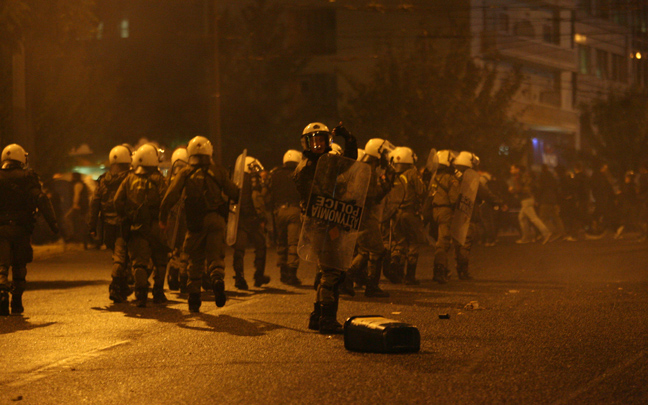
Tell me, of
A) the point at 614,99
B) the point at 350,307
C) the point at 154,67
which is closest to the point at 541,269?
the point at 350,307

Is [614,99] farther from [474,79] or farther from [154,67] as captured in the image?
[154,67]

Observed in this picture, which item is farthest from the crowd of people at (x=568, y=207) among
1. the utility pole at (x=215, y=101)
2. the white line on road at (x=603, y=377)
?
the white line on road at (x=603, y=377)

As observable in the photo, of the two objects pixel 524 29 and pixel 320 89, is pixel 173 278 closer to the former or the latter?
pixel 320 89

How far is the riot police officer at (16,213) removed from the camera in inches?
Answer: 402

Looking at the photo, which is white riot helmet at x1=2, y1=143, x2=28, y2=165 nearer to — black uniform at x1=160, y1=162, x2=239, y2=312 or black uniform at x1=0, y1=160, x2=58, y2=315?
black uniform at x1=0, y1=160, x2=58, y2=315

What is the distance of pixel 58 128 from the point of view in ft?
90.4

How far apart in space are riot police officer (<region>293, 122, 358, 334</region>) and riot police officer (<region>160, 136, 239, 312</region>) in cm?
169

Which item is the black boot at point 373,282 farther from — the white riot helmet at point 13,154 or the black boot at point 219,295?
the white riot helmet at point 13,154

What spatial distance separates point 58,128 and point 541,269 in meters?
16.9

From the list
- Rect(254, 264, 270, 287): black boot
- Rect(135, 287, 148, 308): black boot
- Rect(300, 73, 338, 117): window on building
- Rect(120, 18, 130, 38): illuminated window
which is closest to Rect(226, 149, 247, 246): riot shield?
Rect(254, 264, 270, 287): black boot

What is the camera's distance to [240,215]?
516 inches

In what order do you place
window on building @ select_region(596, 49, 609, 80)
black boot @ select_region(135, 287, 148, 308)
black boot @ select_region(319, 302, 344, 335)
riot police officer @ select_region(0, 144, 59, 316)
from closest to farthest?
black boot @ select_region(319, 302, 344, 335)
riot police officer @ select_region(0, 144, 59, 316)
black boot @ select_region(135, 287, 148, 308)
window on building @ select_region(596, 49, 609, 80)

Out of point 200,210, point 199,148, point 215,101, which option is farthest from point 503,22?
point 200,210

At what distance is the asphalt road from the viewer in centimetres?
588
